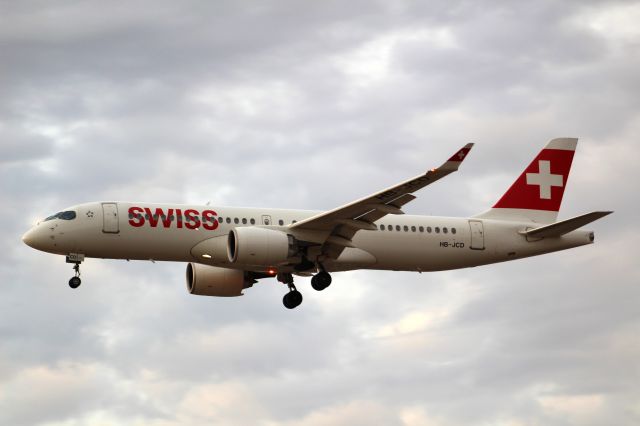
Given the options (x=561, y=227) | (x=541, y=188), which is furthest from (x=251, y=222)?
(x=541, y=188)

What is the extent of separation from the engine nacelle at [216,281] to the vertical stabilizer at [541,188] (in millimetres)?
10618

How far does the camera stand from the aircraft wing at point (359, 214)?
4888cm

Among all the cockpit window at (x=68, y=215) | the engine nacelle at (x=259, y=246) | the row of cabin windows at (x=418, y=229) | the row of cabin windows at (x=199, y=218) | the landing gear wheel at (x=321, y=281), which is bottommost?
the landing gear wheel at (x=321, y=281)

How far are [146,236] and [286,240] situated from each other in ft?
17.3

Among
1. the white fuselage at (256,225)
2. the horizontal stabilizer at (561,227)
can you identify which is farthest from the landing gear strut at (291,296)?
the horizontal stabilizer at (561,227)

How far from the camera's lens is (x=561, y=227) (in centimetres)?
5609

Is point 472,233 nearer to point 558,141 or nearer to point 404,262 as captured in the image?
point 404,262

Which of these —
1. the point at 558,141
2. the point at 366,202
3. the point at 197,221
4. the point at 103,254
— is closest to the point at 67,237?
the point at 103,254

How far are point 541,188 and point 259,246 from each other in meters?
14.8

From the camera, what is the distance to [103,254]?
172 feet

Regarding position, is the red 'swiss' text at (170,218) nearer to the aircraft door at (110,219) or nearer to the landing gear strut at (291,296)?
the aircraft door at (110,219)

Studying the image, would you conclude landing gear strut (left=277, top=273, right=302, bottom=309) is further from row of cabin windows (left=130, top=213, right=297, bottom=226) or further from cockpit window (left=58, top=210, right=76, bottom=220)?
cockpit window (left=58, top=210, right=76, bottom=220)

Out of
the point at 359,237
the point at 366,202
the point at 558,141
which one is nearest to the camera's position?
the point at 366,202

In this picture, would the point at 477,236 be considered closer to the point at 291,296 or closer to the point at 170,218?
the point at 291,296
